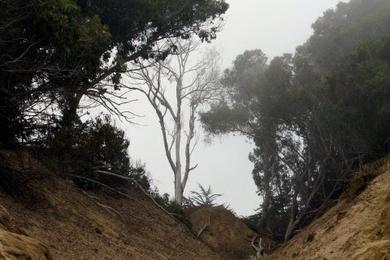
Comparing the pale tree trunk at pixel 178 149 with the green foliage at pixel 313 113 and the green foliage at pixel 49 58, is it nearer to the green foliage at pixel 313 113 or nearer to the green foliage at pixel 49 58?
the green foliage at pixel 313 113

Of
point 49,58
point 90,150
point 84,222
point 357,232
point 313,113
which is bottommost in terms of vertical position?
point 357,232

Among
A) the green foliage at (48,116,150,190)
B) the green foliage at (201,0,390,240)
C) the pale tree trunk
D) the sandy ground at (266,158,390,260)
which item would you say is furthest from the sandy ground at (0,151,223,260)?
the pale tree trunk

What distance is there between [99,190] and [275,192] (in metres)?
14.5

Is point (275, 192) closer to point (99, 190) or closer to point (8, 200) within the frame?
point (99, 190)

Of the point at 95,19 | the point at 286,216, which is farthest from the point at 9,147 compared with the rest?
the point at 286,216

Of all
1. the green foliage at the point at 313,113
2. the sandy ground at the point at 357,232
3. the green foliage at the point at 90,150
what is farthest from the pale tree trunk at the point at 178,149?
the sandy ground at the point at 357,232

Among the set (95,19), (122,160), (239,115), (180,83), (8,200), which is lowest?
(8,200)

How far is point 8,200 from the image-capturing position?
10.3 m

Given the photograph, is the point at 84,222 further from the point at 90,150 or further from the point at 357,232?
the point at 357,232

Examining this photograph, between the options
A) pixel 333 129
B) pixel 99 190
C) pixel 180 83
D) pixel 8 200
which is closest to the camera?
pixel 8 200

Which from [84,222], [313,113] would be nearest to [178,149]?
[313,113]

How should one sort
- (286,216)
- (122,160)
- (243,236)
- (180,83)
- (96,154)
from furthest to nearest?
(180,83) < (286,216) < (243,236) < (122,160) < (96,154)

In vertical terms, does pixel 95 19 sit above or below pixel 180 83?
below

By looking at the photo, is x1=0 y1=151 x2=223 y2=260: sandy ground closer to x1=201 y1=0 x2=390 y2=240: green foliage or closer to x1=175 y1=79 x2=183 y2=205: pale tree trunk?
x1=201 y1=0 x2=390 y2=240: green foliage
